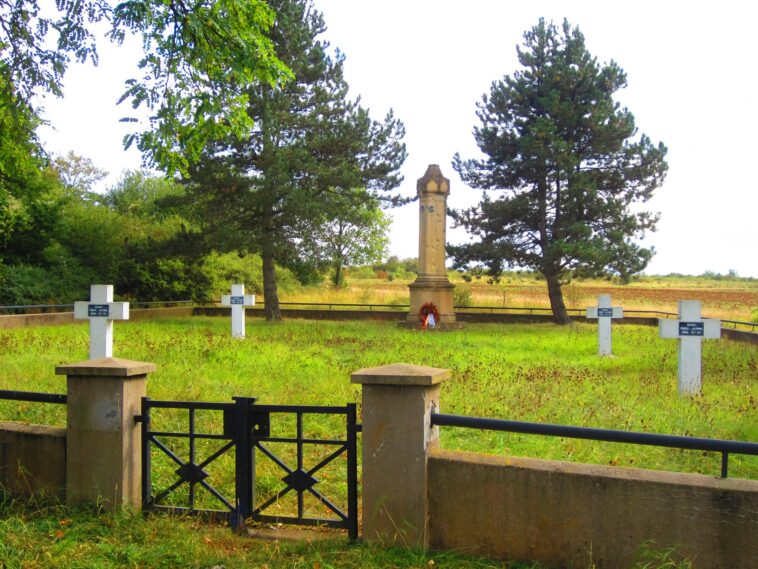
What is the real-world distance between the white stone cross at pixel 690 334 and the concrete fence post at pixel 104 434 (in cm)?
802

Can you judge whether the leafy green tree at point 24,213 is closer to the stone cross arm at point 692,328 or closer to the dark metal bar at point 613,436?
the stone cross arm at point 692,328

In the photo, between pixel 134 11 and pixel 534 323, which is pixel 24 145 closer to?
pixel 134 11

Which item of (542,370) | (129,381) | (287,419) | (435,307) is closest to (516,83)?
(435,307)

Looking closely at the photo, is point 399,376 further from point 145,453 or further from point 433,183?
point 433,183

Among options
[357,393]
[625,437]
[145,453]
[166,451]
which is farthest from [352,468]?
[357,393]

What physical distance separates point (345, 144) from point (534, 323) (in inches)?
393

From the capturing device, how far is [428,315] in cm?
2405

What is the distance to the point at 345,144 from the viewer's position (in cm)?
2498

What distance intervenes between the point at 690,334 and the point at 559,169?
49.6ft

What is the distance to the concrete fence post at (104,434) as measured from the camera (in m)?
5.21

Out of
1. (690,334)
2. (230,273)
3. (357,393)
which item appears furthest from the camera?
(230,273)

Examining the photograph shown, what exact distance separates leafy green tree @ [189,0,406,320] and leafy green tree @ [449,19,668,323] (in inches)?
145

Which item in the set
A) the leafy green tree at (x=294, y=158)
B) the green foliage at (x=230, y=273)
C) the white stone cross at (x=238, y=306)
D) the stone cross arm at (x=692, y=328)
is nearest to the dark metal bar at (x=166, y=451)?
the stone cross arm at (x=692, y=328)

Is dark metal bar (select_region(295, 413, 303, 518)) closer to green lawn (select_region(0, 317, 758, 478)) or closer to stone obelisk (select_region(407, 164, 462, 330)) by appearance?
green lawn (select_region(0, 317, 758, 478))
